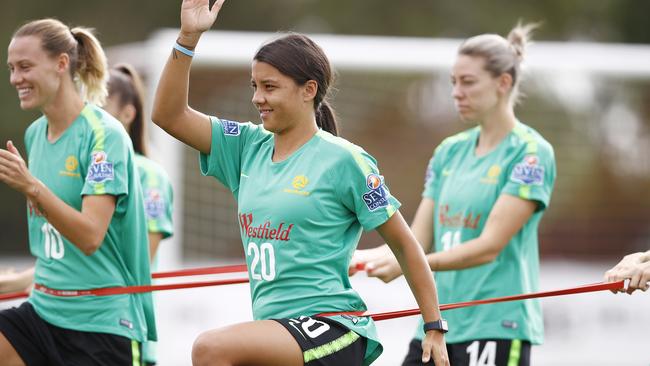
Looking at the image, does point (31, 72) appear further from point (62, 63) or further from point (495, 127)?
point (495, 127)

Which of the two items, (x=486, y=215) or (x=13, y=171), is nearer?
(x=13, y=171)

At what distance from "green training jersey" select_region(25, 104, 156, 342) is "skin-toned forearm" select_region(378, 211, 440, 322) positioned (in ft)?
4.75

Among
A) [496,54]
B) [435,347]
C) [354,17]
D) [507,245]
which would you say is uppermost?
[354,17]

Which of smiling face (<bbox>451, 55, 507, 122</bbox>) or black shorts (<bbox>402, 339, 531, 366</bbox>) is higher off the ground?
smiling face (<bbox>451, 55, 507, 122</bbox>)

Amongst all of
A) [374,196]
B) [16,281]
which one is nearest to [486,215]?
[374,196]

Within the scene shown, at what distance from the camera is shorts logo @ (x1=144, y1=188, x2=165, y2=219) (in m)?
6.61

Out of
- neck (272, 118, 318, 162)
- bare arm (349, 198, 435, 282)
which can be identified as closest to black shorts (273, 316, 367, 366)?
neck (272, 118, 318, 162)

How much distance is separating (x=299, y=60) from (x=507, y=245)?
1974 mm

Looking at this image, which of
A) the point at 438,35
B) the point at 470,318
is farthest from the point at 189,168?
the point at 438,35

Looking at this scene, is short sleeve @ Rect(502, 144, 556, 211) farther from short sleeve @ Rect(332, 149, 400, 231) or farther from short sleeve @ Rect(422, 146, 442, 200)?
short sleeve @ Rect(332, 149, 400, 231)

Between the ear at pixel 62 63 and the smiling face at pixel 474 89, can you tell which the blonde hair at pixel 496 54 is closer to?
the smiling face at pixel 474 89

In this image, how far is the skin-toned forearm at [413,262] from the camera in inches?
181

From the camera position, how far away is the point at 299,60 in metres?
4.66

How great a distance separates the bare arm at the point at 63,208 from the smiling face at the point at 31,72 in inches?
20.8
